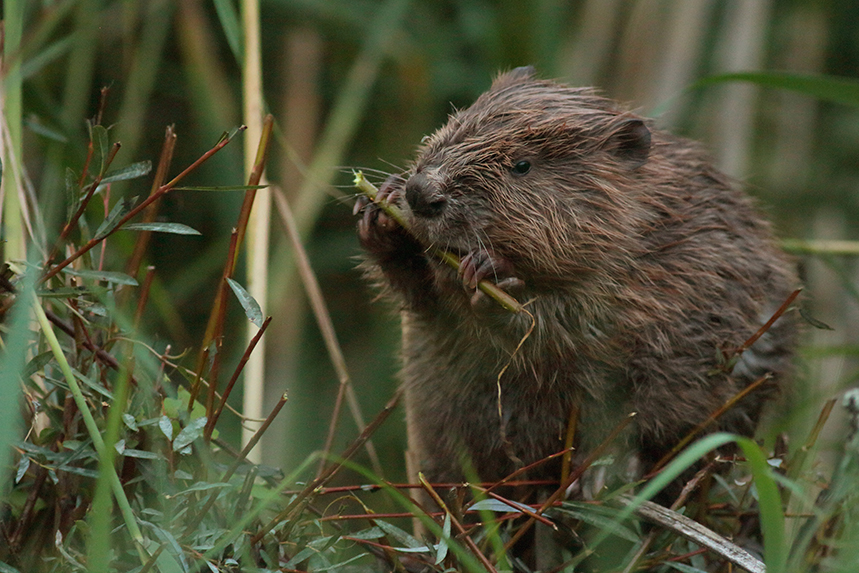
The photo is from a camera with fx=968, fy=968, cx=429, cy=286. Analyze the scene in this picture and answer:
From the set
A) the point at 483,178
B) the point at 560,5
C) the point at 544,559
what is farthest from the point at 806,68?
the point at 544,559

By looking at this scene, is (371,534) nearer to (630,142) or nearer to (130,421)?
(130,421)

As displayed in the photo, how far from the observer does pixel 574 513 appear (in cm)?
239

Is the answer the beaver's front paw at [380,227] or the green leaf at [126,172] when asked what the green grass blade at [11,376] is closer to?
the green leaf at [126,172]

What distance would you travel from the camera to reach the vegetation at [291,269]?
81.9 inches

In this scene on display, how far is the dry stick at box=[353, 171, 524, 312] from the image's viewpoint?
8.16 ft

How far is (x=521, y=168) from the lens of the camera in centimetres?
280

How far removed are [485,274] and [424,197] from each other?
263 mm

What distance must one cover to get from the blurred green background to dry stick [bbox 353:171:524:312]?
1759 millimetres

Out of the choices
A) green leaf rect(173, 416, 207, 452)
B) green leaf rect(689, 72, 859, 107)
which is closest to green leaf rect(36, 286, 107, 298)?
green leaf rect(173, 416, 207, 452)

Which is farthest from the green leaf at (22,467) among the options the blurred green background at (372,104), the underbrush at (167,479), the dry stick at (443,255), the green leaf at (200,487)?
the blurred green background at (372,104)

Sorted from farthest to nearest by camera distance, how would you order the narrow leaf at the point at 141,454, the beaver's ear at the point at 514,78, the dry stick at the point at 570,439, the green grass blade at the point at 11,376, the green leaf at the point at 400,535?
1. the beaver's ear at the point at 514,78
2. the dry stick at the point at 570,439
3. the green leaf at the point at 400,535
4. the narrow leaf at the point at 141,454
5. the green grass blade at the point at 11,376

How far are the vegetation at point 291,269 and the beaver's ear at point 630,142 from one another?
0.93 feet

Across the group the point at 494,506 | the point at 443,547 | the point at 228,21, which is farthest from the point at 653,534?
the point at 228,21

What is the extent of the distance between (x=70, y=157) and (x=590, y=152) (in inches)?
62.9
